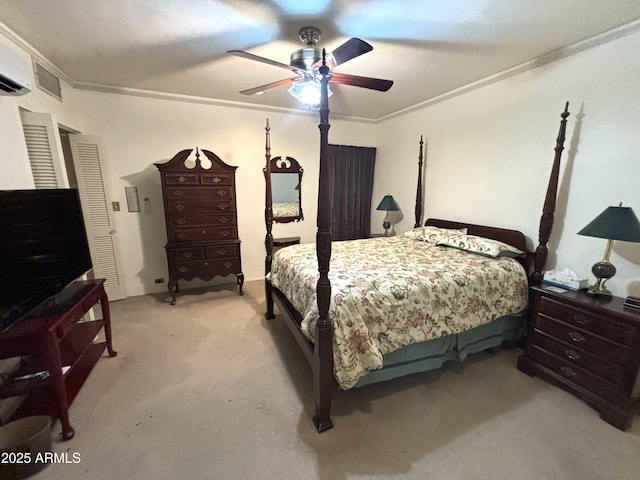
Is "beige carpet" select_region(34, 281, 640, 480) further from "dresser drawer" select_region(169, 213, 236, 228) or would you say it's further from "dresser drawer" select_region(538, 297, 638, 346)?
"dresser drawer" select_region(169, 213, 236, 228)

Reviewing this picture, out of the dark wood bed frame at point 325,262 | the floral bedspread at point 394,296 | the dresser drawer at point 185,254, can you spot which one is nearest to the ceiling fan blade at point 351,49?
the dark wood bed frame at point 325,262

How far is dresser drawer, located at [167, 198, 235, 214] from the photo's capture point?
3.21 m

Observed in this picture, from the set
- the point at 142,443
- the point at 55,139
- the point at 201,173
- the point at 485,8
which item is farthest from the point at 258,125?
the point at 142,443

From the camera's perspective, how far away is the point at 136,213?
3523mm

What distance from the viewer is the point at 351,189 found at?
462 centimetres

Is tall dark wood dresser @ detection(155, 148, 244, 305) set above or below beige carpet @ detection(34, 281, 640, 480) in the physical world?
above

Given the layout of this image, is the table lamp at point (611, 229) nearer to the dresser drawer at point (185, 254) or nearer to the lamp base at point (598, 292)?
the lamp base at point (598, 292)

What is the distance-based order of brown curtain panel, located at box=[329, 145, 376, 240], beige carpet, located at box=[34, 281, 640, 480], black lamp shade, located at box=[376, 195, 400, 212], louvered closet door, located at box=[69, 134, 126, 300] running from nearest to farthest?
beige carpet, located at box=[34, 281, 640, 480] → louvered closet door, located at box=[69, 134, 126, 300] → black lamp shade, located at box=[376, 195, 400, 212] → brown curtain panel, located at box=[329, 145, 376, 240]

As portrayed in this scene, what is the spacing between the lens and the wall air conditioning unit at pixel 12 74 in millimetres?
1630

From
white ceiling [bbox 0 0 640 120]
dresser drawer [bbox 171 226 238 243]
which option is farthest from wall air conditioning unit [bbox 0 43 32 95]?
dresser drawer [bbox 171 226 238 243]

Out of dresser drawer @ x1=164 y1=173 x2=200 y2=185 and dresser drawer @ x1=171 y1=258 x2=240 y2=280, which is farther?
dresser drawer @ x1=171 y1=258 x2=240 y2=280

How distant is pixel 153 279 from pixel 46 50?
2561 mm

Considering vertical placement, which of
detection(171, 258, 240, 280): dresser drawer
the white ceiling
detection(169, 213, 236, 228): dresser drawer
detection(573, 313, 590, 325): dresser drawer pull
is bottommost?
detection(171, 258, 240, 280): dresser drawer

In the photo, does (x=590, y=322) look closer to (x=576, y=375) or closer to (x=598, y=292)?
(x=598, y=292)
